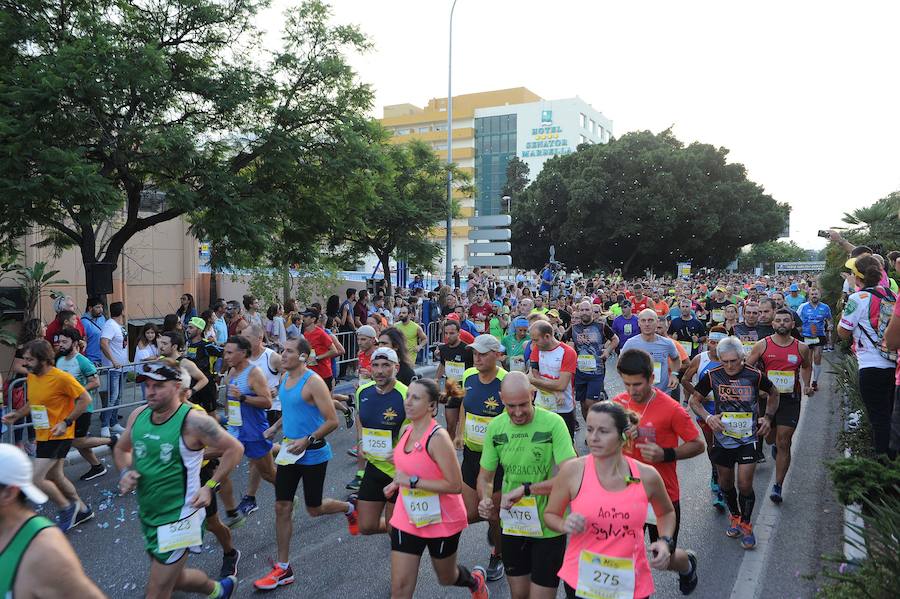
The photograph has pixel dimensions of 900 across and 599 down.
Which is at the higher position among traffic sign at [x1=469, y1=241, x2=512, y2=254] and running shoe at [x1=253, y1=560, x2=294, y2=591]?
traffic sign at [x1=469, y1=241, x2=512, y2=254]

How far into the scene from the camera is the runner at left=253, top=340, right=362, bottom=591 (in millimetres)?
5160

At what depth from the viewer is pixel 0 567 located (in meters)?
2.39

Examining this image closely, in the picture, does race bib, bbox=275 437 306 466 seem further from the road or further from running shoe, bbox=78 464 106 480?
running shoe, bbox=78 464 106 480

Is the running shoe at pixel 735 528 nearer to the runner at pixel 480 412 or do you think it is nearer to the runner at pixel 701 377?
the runner at pixel 701 377

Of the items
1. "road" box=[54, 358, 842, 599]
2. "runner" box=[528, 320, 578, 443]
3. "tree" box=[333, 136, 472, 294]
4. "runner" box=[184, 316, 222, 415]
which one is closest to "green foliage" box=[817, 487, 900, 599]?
"road" box=[54, 358, 842, 599]

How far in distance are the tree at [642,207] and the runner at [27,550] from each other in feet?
141

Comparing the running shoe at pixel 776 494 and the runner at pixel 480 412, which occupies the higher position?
the runner at pixel 480 412

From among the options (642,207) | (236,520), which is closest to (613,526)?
(236,520)

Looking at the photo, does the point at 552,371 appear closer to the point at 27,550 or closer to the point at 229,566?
the point at 229,566

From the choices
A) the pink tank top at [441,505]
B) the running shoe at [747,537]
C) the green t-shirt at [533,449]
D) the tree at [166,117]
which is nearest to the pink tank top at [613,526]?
the green t-shirt at [533,449]

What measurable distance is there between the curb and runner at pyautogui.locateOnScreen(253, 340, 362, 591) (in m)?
3.81

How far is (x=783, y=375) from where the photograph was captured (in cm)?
707

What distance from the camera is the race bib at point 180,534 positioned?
156 inches

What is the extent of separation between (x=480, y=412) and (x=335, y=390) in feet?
24.6
